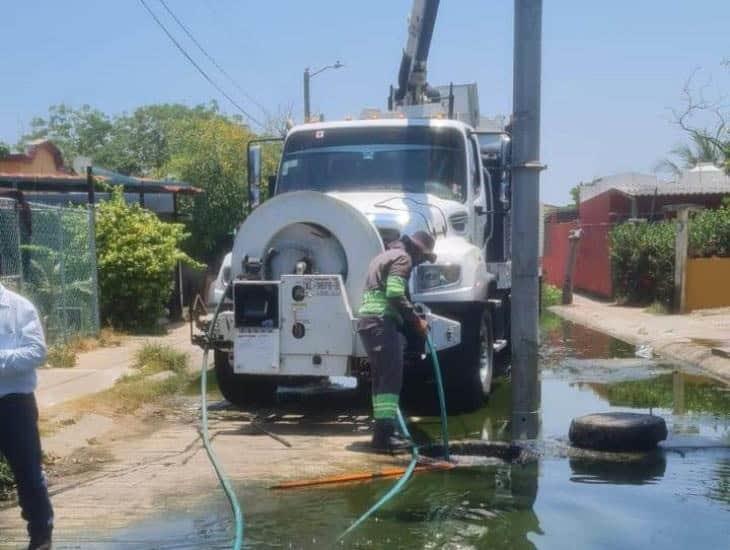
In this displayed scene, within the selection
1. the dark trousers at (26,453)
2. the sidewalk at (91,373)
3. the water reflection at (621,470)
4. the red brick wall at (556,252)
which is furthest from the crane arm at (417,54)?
the red brick wall at (556,252)

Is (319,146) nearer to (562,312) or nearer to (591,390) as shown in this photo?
(591,390)

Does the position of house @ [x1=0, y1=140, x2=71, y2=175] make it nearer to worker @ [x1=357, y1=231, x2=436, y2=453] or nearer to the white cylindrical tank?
the white cylindrical tank

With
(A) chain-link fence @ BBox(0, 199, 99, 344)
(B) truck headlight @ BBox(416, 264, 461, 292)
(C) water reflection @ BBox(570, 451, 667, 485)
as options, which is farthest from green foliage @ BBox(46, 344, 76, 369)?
(C) water reflection @ BBox(570, 451, 667, 485)

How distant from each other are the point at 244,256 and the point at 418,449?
2586 millimetres

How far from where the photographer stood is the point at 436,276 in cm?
977

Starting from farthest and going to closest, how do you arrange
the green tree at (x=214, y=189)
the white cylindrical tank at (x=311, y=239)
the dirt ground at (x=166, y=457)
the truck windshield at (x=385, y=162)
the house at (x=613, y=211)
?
the house at (x=613, y=211)
the green tree at (x=214, y=189)
the truck windshield at (x=385, y=162)
the white cylindrical tank at (x=311, y=239)
the dirt ground at (x=166, y=457)

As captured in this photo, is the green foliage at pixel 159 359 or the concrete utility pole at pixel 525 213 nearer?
the concrete utility pole at pixel 525 213

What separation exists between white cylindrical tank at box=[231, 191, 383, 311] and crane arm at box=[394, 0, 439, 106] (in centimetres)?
642

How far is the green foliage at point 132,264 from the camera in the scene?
17.4 m

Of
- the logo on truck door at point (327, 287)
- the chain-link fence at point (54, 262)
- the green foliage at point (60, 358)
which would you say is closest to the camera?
the logo on truck door at point (327, 287)

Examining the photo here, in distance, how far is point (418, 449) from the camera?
27.6 feet

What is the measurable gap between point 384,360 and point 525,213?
1669 mm

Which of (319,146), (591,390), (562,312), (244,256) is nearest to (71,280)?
(319,146)

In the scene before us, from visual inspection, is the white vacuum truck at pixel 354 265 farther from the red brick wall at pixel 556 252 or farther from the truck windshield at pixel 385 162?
the red brick wall at pixel 556 252
